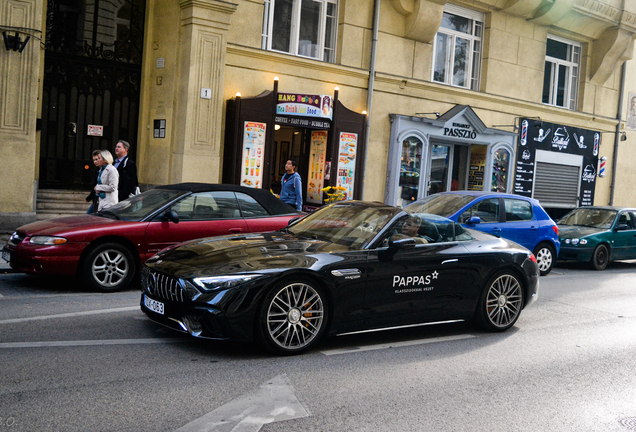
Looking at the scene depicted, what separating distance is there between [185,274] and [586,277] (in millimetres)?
10107

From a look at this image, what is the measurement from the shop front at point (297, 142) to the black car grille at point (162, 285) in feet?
29.4

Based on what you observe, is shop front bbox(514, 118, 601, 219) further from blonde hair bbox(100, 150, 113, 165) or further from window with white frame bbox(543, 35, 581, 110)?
blonde hair bbox(100, 150, 113, 165)

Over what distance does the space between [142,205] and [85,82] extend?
22.7 feet

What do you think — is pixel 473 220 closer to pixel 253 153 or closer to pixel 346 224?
pixel 346 224

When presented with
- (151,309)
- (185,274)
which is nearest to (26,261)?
(151,309)

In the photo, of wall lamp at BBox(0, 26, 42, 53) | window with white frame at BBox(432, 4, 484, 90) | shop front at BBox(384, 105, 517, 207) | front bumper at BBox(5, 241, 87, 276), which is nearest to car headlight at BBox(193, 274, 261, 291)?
front bumper at BBox(5, 241, 87, 276)

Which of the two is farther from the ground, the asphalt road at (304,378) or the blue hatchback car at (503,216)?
the blue hatchback car at (503,216)

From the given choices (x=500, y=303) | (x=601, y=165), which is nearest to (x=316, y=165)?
(x=500, y=303)

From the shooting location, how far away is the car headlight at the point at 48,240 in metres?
7.97

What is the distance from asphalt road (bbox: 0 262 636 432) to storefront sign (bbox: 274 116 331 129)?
8.62 meters

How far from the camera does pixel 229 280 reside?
17.9 ft

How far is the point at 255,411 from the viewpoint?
441 cm

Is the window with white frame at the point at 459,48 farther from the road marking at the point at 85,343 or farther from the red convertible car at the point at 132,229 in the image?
the road marking at the point at 85,343

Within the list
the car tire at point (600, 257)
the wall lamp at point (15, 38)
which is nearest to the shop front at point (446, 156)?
the car tire at point (600, 257)
